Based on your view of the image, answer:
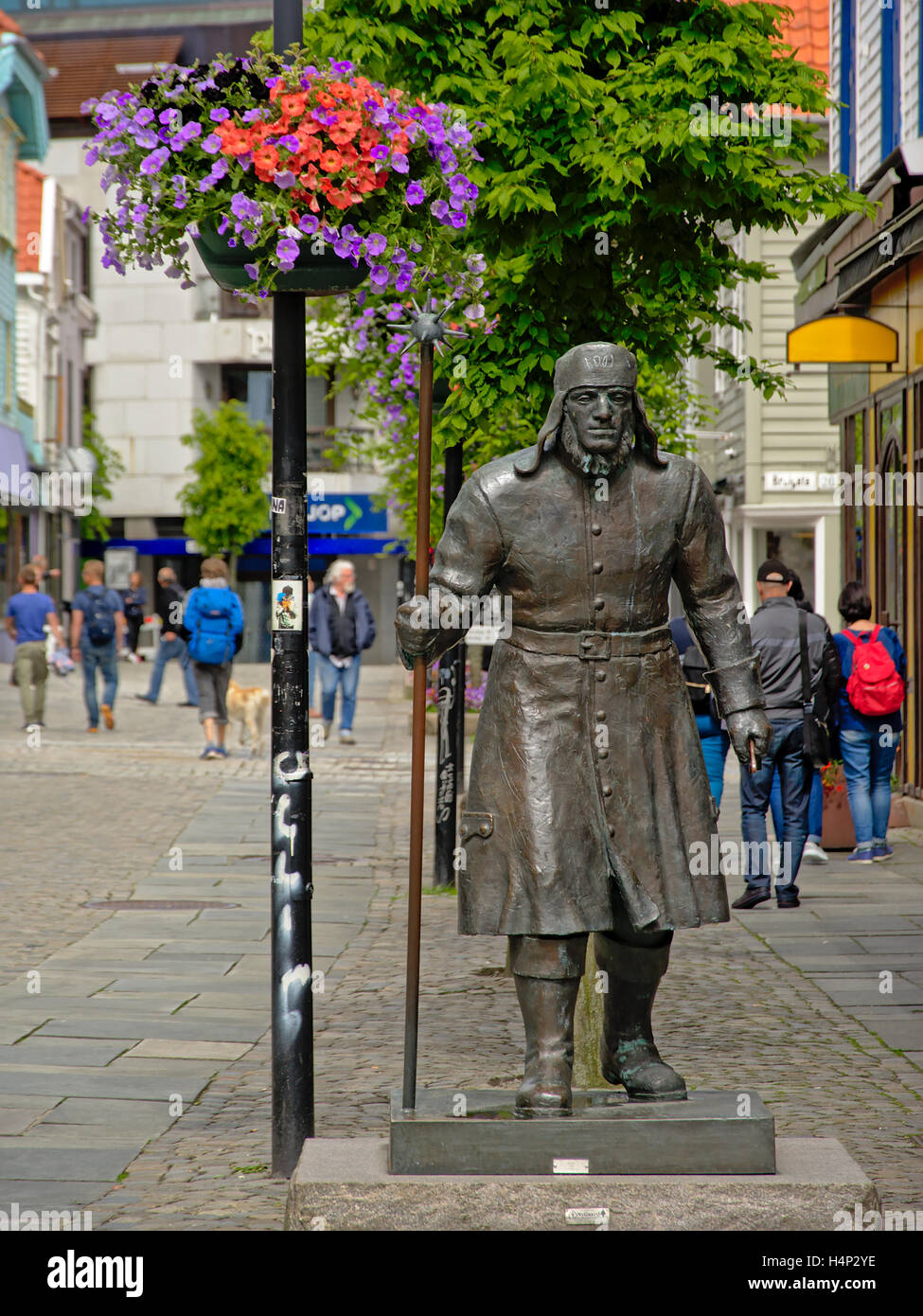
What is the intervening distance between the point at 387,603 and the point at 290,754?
45.8 meters

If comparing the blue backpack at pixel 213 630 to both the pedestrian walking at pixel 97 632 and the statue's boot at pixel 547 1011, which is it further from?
the statue's boot at pixel 547 1011

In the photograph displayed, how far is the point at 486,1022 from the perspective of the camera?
736 centimetres

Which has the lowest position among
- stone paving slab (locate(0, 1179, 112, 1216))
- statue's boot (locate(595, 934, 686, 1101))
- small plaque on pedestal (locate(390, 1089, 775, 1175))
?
stone paving slab (locate(0, 1179, 112, 1216))

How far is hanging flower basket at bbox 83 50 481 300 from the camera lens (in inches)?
196

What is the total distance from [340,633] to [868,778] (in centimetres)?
884

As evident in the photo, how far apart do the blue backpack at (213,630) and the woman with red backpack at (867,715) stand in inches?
304

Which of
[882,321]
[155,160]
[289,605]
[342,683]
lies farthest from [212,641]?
[155,160]

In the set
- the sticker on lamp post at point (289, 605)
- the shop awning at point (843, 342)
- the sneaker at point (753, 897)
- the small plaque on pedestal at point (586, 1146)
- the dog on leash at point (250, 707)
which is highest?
the shop awning at point (843, 342)

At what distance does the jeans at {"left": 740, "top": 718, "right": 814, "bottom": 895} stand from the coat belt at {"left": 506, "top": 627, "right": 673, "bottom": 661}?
19.8 feet

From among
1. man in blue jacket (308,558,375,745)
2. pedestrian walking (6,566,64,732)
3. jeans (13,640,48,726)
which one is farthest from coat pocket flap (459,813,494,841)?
jeans (13,640,48,726)

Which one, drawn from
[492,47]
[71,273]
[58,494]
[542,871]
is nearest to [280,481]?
[542,871]

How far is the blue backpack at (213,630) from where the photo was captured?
18391 mm

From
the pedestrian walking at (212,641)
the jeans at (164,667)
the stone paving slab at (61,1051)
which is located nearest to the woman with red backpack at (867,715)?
the stone paving slab at (61,1051)

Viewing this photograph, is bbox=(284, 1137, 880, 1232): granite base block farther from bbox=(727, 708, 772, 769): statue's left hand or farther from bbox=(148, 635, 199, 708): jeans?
bbox=(148, 635, 199, 708): jeans
